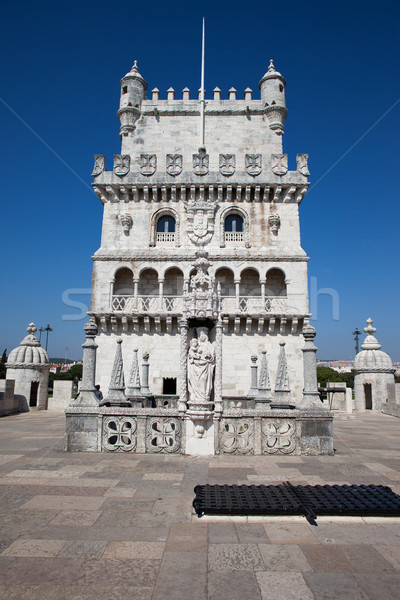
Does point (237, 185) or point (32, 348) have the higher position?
point (237, 185)

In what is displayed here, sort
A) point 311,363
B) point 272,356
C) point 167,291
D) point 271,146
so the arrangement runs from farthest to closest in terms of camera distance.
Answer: point 271,146 → point 167,291 → point 272,356 → point 311,363

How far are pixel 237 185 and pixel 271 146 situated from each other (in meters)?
5.19

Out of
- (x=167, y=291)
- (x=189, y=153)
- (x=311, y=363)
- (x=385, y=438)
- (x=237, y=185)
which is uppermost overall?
(x=189, y=153)

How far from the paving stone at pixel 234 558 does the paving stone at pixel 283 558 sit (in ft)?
0.25

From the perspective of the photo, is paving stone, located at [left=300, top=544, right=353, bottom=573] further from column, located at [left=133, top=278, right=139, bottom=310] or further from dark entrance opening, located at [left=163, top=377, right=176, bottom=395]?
column, located at [left=133, top=278, right=139, bottom=310]

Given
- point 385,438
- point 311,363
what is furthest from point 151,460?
point 385,438

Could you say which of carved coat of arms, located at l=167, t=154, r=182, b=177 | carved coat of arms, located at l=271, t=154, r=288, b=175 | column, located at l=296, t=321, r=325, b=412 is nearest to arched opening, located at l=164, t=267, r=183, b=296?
carved coat of arms, located at l=167, t=154, r=182, b=177

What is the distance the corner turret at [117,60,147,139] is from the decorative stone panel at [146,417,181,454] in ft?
83.5

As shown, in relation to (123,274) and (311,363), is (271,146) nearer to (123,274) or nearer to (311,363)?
(123,274)

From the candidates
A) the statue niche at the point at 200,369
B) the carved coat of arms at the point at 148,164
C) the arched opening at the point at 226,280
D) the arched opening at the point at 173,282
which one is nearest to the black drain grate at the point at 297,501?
the statue niche at the point at 200,369

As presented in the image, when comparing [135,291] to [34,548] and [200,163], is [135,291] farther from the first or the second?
[34,548]

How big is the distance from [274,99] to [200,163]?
796 cm

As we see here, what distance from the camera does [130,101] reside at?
2944 cm

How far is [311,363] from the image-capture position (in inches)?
415
